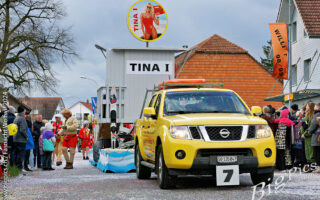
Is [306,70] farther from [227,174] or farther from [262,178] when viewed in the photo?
[227,174]

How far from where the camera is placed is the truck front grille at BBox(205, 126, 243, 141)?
32.1 ft

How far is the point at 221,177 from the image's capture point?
9.52 metres

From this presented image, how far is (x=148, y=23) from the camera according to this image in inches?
946

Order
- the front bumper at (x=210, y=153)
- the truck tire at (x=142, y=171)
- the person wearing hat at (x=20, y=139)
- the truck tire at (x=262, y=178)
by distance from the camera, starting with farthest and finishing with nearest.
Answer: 1. the person wearing hat at (x=20, y=139)
2. the truck tire at (x=142, y=171)
3. the truck tire at (x=262, y=178)
4. the front bumper at (x=210, y=153)

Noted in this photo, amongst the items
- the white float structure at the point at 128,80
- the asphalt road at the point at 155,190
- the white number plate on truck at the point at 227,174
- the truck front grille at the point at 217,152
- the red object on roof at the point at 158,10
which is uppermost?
the red object on roof at the point at 158,10

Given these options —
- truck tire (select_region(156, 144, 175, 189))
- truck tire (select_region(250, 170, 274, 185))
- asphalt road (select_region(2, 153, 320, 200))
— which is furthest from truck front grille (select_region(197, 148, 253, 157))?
truck tire (select_region(250, 170, 274, 185))

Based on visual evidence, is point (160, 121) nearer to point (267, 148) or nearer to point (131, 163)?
point (267, 148)

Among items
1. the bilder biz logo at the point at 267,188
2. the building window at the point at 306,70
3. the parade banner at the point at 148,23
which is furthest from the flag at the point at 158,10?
the building window at the point at 306,70

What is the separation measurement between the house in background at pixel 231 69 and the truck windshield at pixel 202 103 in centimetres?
3608

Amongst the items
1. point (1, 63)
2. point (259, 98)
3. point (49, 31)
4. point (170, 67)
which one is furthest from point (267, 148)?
point (259, 98)

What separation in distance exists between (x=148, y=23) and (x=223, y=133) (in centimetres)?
1478

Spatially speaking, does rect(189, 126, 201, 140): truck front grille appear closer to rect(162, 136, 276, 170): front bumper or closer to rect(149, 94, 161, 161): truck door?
rect(162, 136, 276, 170): front bumper

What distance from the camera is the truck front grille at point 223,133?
979 centimetres

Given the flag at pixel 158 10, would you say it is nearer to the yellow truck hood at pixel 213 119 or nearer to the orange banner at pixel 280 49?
the orange banner at pixel 280 49
